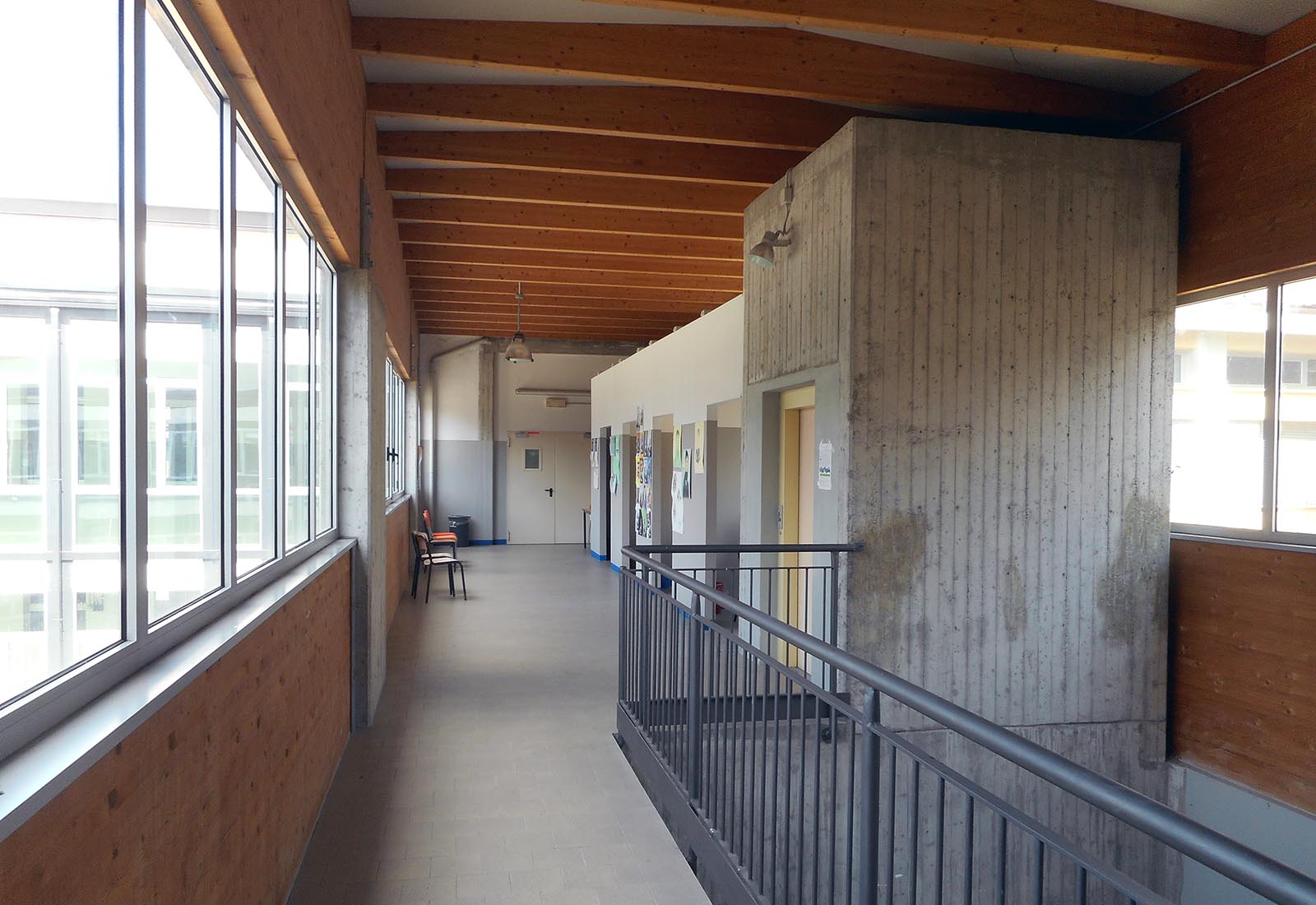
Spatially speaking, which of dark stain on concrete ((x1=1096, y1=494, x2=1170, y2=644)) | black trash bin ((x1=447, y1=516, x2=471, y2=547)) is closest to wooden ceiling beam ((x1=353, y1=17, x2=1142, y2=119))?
dark stain on concrete ((x1=1096, y1=494, x2=1170, y2=644))

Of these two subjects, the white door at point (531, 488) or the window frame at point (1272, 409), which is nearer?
the window frame at point (1272, 409)

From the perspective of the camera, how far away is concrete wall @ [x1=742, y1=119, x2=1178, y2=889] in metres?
4.79

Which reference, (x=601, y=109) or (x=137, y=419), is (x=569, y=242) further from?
(x=137, y=419)

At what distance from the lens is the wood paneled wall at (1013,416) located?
4789 mm

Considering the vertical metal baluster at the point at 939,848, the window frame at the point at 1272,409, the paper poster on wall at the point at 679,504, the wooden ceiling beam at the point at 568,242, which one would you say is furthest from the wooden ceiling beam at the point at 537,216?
the vertical metal baluster at the point at 939,848

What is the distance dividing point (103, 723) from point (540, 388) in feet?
48.0

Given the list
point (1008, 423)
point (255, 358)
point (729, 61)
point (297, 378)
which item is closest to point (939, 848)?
point (255, 358)

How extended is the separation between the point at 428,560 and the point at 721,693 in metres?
7.00

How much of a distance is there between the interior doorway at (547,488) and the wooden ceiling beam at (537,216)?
8.27 m

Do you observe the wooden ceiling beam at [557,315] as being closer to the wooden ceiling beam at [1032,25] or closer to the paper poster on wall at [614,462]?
the paper poster on wall at [614,462]

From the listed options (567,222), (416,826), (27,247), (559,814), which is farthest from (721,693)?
(567,222)

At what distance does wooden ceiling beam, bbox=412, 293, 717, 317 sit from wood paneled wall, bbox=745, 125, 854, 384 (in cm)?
549

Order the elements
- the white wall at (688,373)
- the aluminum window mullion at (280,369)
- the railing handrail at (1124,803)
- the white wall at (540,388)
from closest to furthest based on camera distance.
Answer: the railing handrail at (1124,803) → the aluminum window mullion at (280,369) → the white wall at (688,373) → the white wall at (540,388)

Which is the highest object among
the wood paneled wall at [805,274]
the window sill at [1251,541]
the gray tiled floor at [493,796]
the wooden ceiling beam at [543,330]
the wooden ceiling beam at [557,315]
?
the wooden ceiling beam at [557,315]
